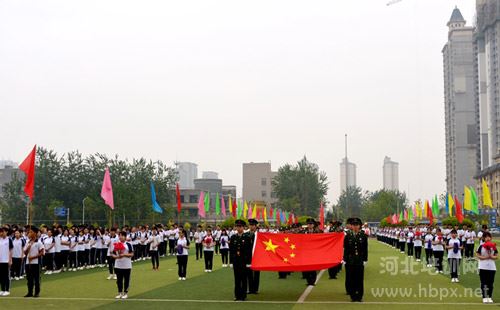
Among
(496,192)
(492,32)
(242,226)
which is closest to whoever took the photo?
(242,226)

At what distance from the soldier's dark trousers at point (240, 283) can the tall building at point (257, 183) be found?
13841cm

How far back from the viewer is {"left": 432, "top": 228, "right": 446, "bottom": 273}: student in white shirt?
23.5 meters

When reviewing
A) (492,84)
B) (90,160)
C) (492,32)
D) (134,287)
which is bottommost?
(134,287)

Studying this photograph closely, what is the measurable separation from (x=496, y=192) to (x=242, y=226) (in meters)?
118

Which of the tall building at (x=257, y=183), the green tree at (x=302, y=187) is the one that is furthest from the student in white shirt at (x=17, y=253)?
the tall building at (x=257, y=183)

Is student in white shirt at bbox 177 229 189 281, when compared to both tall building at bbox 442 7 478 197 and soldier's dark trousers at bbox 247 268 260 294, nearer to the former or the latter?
soldier's dark trousers at bbox 247 268 260 294

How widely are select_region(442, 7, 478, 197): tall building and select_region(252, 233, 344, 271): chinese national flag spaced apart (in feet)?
489

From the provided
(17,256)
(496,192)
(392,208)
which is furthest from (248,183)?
(17,256)

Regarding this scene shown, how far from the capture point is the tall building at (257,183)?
156 metres

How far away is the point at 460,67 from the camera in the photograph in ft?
528

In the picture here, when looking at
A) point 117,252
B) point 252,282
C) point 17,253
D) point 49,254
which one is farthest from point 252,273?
point 49,254

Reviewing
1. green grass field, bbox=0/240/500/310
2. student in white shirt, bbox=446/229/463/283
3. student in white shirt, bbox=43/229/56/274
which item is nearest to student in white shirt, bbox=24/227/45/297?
green grass field, bbox=0/240/500/310

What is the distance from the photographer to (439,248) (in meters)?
24.4

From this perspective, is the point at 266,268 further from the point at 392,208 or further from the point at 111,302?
the point at 392,208
